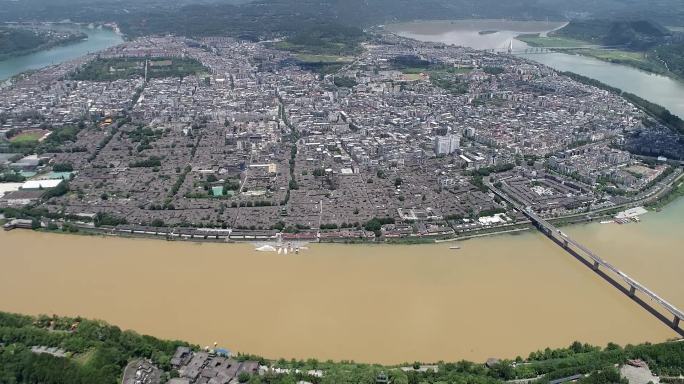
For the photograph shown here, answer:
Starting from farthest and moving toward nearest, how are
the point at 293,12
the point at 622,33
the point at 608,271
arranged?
the point at 293,12 < the point at 622,33 < the point at 608,271

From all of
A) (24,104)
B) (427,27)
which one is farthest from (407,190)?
(427,27)

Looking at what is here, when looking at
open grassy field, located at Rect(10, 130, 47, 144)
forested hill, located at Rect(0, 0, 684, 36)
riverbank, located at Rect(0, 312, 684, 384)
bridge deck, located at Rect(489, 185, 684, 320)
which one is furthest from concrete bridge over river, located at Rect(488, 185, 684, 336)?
forested hill, located at Rect(0, 0, 684, 36)

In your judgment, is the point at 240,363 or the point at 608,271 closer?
the point at 240,363

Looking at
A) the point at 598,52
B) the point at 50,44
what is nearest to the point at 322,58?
the point at 598,52

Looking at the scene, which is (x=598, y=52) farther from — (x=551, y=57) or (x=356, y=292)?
(x=356, y=292)

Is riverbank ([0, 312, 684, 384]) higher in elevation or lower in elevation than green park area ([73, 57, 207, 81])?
lower

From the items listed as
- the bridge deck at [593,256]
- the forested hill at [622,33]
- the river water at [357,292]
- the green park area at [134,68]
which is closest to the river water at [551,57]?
the forested hill at [622,33]

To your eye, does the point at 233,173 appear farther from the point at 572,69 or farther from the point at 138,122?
the point at 572,69

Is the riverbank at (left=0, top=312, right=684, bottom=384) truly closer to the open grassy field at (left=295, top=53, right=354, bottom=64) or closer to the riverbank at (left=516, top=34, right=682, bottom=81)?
the open grassy field at (left=295, top=53, right=354, bottom=64)
